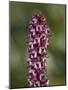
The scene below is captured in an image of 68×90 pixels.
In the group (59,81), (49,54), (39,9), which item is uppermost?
(39,9)

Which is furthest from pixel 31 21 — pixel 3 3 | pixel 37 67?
pixel 37 67

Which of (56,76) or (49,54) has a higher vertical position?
(49,54)

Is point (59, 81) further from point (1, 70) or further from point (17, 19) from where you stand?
point (17, 19)

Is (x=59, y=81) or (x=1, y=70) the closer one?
(x=1, y=70)
